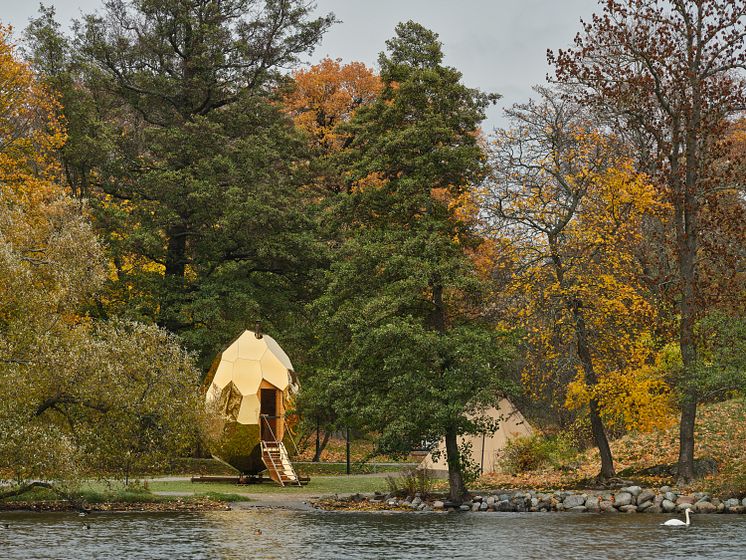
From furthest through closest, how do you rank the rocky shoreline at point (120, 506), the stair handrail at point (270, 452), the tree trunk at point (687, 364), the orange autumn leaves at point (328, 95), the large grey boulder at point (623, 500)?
the orange autumn leaves at point (328, 95), the stair handrail at point (270, 452), the tree trunk at point (687, 364), the rocky shoreline at point (120, 506), the large grey boulder at point (623, 500)

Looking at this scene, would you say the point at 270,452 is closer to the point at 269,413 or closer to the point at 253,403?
the point at 269,413

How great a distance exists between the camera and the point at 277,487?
35219 mm


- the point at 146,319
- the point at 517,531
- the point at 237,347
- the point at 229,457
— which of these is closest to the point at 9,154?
the point at 146,319

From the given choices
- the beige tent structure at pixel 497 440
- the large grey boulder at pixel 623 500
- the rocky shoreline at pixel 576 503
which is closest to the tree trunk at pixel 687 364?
the rocky shoreline at pixel 576 503

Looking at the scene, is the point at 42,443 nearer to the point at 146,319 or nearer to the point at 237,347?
the point at 237,347

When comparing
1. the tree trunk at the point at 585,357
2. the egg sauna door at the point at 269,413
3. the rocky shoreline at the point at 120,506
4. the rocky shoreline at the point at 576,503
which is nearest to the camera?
the rocky shoreline at the point at 576,503

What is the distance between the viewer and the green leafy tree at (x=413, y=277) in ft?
91.2

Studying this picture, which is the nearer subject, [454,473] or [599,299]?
[454,473]

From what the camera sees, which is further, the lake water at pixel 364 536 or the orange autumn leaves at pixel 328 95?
the orange autumn leaves at pixel 328 95

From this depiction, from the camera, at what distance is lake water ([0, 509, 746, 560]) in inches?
712

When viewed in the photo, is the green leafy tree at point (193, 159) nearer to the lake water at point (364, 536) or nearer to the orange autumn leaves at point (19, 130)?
the orange autumn leaves at point (19, 130)

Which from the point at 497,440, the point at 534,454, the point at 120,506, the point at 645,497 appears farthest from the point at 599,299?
the point at 120,506

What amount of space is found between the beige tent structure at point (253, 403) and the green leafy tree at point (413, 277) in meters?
4.46

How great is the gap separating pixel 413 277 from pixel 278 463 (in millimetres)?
10955
